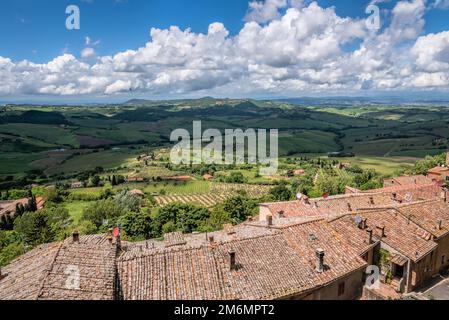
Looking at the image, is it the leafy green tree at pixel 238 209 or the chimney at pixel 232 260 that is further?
the leafy green tree at pixel 238 209

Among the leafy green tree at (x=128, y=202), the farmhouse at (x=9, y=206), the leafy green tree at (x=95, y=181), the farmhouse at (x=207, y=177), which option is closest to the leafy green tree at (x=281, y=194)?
the leafy green tree at (x=128, y=202)

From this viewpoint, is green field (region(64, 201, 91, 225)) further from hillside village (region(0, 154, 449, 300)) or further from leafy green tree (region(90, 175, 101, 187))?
hillside village (region(0, 154, 449, 300))

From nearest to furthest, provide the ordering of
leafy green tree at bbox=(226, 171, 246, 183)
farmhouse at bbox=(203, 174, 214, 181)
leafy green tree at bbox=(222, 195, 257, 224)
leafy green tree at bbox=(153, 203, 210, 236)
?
leafy green tree at bbox=(153, 203, 210, 236) < leafy green tree at bbox=(222, 195, 257, 224) < leafy green tree at bbox=(226, 171, 246, 183) < farmhouse at bbox=(203, 174, 214, 181)

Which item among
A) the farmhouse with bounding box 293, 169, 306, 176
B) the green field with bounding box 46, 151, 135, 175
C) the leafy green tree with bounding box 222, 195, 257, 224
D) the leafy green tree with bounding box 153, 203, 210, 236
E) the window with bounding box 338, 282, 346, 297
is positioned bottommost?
the farmhouse with bounding box 293, 169, 306, 176

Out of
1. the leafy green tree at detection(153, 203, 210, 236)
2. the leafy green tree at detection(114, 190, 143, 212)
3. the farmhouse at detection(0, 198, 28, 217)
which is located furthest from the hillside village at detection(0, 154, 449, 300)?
the farmhouse at detection(0, 198, 28, 217)

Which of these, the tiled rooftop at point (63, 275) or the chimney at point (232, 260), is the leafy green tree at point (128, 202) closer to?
the tiled rooftop at point (63, 275)

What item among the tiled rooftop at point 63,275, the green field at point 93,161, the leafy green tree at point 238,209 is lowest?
the green field at point 93,161

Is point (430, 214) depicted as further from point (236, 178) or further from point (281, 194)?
point (236, 178)
